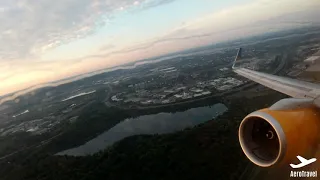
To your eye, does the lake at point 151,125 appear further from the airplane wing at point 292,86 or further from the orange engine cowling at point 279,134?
the orange engine cowling at point 279,134

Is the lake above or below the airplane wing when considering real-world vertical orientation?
below

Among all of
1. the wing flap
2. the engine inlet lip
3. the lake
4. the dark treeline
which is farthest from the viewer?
the lake

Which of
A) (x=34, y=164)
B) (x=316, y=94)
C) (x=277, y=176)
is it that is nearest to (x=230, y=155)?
(x=277, y=176)

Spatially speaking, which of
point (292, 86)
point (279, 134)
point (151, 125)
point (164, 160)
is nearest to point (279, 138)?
point (279, 134)

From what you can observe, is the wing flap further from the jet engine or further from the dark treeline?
the dark treeline

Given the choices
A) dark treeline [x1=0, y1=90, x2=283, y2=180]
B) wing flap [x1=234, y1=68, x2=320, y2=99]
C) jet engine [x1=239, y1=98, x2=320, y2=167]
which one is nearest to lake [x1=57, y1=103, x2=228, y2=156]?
dark treeline [x1=0, y1=90, x2=283, y2=180]

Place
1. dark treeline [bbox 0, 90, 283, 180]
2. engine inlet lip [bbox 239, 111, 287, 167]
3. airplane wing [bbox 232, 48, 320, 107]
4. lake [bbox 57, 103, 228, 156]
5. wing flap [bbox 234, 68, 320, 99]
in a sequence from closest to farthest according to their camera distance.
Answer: engine inlet lip [bbox 239, 111, 287, 167] → airplane wing [bbox 232, 48, 320, 107] → wing flap [bbox 234, 68, 320, 99] → dark treeline [bbox 0, 90, 283, 180] → lake [bbox 57, 103, 228, 156]

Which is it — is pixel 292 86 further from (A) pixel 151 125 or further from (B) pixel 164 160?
(A) pixel 151 125

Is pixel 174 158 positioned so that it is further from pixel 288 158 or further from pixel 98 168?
pixel 288 158
